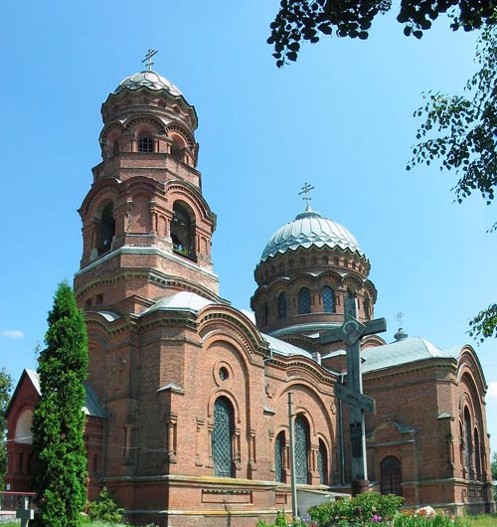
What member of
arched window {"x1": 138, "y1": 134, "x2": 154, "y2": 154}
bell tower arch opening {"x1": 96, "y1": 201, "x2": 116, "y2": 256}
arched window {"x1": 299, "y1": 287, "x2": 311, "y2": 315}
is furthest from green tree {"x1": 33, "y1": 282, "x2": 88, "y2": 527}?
arched window {"x1": 299, "y1": 287, "x2": 311, "y2": 315}

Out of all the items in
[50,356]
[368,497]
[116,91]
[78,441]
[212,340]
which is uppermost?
[116,91]

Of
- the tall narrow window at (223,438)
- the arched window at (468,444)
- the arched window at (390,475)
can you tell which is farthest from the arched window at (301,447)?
the arched window at (468,444)

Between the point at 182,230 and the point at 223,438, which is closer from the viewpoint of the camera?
the point at 223,438

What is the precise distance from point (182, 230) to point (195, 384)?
7343mm

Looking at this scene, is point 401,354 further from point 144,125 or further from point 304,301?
point 144,125

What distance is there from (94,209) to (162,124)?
4297 mm

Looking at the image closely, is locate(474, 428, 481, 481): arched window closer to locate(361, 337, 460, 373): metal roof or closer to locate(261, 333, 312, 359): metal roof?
locate(361, 337, 460, 373): metal roof

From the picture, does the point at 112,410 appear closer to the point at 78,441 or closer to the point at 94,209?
the point at 78,441

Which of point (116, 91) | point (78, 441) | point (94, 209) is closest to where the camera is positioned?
point (78, 441)

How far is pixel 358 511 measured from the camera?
1363cm

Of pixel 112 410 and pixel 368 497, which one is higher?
pixel 112 410

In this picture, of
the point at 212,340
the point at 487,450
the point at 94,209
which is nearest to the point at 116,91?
the point at 94,209

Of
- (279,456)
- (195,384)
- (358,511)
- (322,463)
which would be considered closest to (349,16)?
(358,511)

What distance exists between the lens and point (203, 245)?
25109 millimetres
